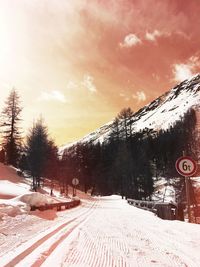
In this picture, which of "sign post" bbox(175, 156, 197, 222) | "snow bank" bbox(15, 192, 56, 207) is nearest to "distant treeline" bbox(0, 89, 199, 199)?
"snow bank" bbox(15, 192, 56, 207)

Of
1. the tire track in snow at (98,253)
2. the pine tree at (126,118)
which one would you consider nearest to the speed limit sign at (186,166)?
the tire track in snow at (98,253)

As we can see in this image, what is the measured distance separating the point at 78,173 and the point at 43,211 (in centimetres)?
6095

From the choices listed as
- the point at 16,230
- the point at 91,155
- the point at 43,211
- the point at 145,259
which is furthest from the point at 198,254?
the point at 91,155

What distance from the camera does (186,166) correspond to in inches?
447

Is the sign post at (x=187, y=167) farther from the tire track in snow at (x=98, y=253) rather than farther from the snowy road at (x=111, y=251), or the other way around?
the tire track in snow at (x=98, y=253)

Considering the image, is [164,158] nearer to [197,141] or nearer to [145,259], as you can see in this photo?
[197,141]

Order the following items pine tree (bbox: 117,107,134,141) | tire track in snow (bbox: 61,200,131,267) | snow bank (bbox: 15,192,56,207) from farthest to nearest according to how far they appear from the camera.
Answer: pine tree (bbox: 117,107,134,141) → snow bank (bbox: 15,192,56,207) → tire track in snow (bbox: 61,200,131,267)

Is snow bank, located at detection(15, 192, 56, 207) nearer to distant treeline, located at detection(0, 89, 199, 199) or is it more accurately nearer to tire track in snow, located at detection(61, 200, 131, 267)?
tire track in snow, located at detection(61, 200, 131, 267)

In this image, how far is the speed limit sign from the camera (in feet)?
36.7

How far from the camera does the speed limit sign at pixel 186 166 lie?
36.7ft

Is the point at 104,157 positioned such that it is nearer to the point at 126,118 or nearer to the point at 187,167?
the point at 126,118

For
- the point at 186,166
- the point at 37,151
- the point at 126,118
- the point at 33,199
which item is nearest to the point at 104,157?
the point at 126,118

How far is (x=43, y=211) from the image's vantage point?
21.5m

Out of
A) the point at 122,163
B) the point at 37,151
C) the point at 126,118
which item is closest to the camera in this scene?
the point at 37,151
